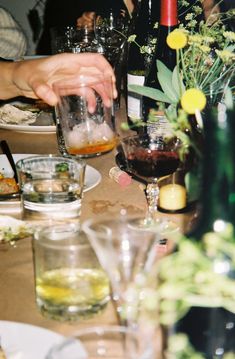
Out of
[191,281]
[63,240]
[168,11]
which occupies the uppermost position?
[168,11]

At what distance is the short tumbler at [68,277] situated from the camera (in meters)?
0.77

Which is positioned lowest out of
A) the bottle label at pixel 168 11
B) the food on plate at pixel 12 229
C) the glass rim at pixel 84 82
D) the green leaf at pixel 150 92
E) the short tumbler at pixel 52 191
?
the food on plate at pixel 12 229

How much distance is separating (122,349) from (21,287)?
357 millimetres

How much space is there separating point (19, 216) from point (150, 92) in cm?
36

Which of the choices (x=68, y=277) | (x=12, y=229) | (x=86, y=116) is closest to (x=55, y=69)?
(x=86, y=116)

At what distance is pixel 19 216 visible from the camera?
3.64 feet

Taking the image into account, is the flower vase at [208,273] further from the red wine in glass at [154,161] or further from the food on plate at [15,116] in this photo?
the food on plate at [15,116]

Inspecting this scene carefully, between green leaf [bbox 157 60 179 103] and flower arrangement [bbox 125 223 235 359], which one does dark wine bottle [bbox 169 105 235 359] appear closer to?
flower arrangement [bbox 125 223 235 359]

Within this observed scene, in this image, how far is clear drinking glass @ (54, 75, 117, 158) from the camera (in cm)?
125

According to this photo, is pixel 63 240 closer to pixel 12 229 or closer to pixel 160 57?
pixel 12 229

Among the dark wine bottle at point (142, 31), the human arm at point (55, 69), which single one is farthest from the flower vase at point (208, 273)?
the dark wine bottle at point (142, 31)

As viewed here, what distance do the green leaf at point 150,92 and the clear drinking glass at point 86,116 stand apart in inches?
2.7

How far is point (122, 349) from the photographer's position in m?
0.53

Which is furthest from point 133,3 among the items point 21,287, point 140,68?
point 21,287
